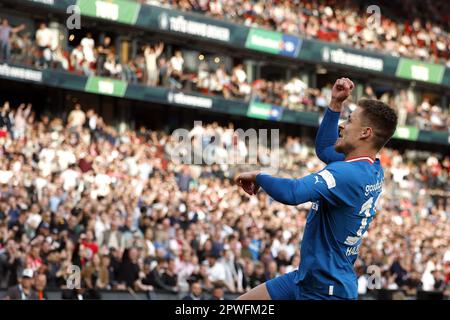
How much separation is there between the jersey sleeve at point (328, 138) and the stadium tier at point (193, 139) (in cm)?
78

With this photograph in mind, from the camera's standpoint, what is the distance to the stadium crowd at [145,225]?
1490 cm

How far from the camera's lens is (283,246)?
62.0 feet

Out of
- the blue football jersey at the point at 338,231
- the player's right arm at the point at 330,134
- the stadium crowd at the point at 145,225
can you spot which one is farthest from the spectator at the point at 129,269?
the blue football jersey at the point at 338,231

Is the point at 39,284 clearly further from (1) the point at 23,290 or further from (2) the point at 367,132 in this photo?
(2) the point at 367,132

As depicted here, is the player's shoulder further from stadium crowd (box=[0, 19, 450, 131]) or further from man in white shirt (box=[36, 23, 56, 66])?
man in white shirt (box=[36, 23, 56, 66])

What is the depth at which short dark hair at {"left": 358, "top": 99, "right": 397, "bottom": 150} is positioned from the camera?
5.65 m

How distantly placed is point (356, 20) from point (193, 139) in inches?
472

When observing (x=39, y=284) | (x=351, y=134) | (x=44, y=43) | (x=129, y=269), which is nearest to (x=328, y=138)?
(x=351, y=134)

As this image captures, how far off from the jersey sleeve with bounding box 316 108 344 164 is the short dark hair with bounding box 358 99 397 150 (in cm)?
51

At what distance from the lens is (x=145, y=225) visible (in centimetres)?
1711

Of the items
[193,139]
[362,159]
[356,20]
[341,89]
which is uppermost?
[356,20]

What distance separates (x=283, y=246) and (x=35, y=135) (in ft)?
19.8

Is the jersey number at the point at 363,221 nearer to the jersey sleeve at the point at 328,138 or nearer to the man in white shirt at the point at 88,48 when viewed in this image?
the jersey sleeve at the point at 328,138
